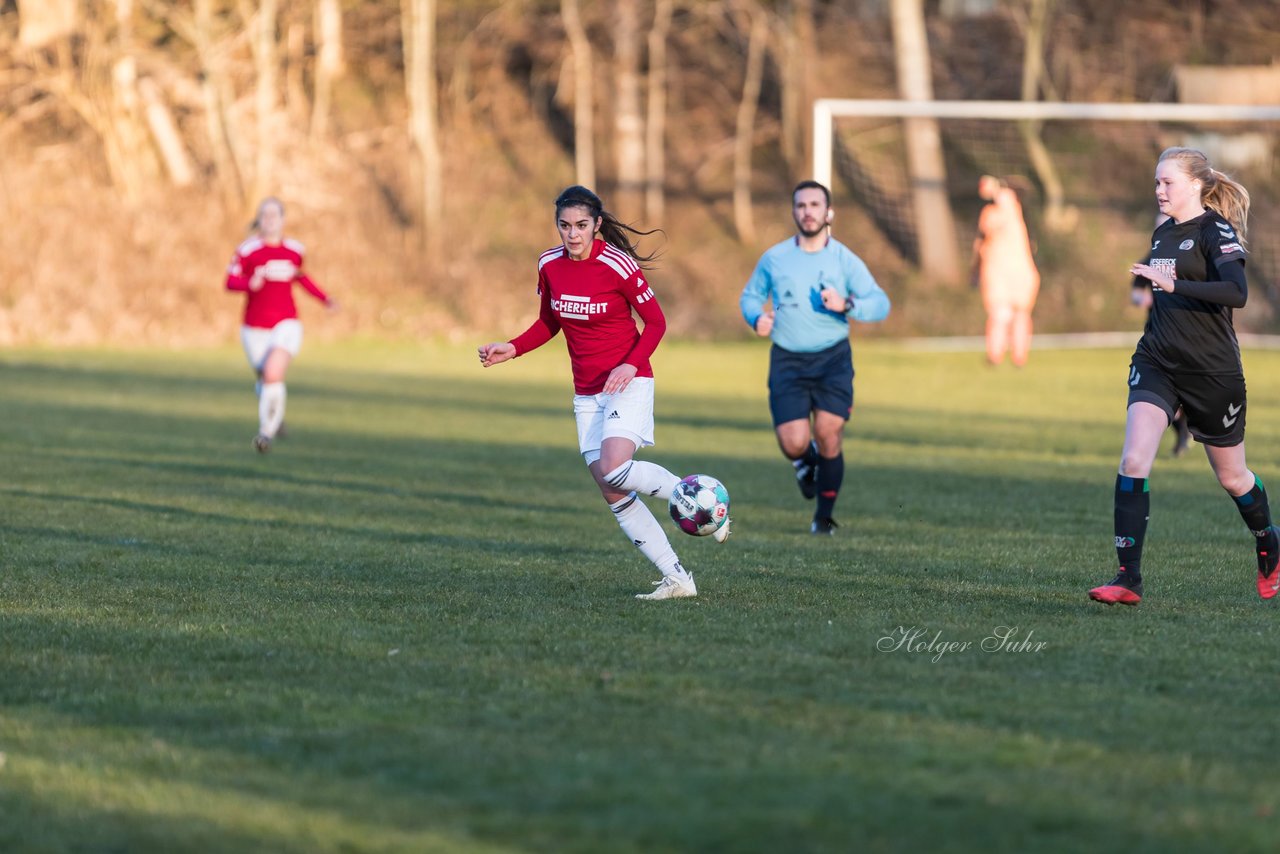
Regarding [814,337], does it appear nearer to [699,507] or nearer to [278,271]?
[699,507]

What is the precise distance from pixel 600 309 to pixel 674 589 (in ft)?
4.11

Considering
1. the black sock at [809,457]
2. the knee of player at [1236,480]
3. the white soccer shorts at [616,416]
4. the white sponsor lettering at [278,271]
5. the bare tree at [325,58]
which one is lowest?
the black sock at [809,457]

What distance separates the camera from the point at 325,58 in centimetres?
3588

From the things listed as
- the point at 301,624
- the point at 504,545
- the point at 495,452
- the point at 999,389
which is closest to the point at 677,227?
the point at 999,389

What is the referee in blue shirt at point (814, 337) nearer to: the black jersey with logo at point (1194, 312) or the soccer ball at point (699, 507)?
the soccer ball at point (699, 507)

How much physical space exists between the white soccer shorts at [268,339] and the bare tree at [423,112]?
18.3 metres

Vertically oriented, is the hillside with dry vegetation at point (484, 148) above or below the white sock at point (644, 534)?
above

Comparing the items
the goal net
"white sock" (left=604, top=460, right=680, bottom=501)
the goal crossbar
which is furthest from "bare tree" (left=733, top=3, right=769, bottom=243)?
"white sock" (left=604, top=460, right=680, bottom=501)

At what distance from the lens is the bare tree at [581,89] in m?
34.8

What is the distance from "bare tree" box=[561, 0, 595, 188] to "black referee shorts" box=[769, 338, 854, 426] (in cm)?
2457

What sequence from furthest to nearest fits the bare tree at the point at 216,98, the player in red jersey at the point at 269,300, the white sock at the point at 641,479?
1. the bare tree at the point at 216,98
2. the player in red jersey at the point at 269,300
3. the white sock at the point at 641,479

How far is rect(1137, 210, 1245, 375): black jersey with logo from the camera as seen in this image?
23.2 feet

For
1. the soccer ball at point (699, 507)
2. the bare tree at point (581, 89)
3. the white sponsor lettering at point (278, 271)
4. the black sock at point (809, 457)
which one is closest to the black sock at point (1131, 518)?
the soccer ball at point (699, 507)

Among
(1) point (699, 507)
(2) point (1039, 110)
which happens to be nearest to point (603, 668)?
(1) point (699, 507)
